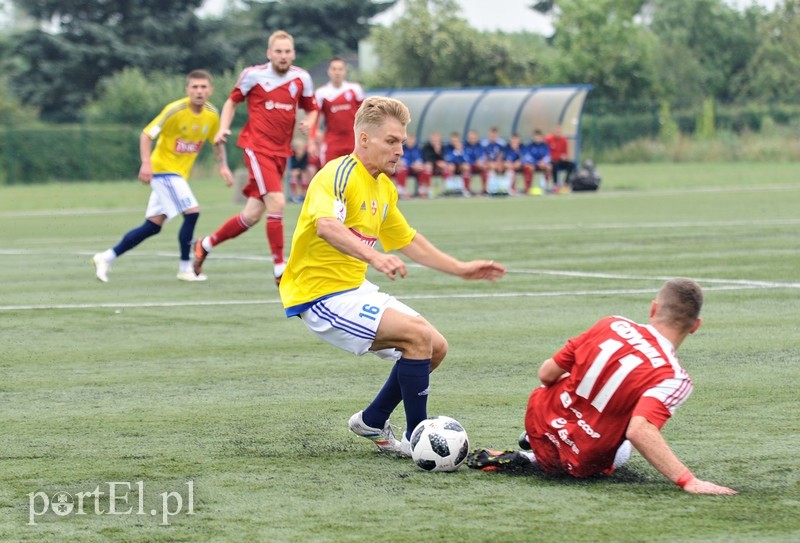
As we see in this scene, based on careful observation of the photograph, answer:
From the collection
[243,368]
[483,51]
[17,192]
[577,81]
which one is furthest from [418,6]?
[243,368]

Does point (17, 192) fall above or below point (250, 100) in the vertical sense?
below

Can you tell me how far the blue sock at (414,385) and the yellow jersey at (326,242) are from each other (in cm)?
47

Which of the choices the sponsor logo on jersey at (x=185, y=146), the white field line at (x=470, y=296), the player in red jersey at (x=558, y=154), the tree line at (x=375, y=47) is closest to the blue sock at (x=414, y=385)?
the white field line at (x=470, y=296)

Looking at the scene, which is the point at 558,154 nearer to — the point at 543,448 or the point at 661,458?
the point at 543,448

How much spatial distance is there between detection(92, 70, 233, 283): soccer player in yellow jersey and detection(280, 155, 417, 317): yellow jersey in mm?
7593

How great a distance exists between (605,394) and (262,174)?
8813 mm

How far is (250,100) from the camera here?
14.2m

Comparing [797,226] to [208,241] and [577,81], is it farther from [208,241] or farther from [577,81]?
[577,81]

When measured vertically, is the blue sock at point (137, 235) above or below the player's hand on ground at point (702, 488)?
below

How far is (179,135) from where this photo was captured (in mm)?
14305

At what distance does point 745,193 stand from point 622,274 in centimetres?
1687

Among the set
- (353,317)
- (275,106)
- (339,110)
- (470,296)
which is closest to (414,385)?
(353,317)

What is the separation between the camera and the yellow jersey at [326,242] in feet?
19.8

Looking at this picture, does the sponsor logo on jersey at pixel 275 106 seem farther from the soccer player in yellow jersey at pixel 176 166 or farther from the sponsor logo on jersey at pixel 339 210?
the sponsor logo on jersey at pixel 339 210
